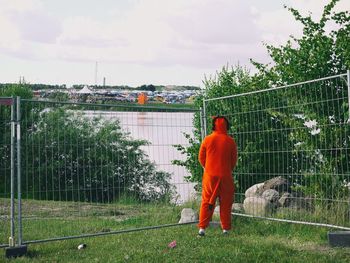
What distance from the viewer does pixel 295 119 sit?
9344mm

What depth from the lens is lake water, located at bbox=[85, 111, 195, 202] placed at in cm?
886

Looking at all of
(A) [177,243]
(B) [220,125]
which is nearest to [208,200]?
(A) [177,243]

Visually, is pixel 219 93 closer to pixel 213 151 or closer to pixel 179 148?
pixel 179 148

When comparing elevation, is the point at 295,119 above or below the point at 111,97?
below

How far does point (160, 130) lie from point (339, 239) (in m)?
3.34

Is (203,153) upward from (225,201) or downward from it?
upward

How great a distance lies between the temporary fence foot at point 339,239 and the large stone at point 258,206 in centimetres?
192

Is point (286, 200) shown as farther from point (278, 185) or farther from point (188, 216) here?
point (188, 216)

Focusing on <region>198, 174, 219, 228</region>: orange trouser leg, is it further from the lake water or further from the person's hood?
the lake water

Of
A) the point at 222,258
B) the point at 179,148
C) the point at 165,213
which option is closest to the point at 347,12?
the point at 179,148

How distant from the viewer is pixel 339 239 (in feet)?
24.8

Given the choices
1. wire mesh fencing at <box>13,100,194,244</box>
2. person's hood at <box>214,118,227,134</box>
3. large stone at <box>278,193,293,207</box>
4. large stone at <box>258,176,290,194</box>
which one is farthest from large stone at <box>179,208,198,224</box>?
person's hood at <box>214,118,227,134</box>

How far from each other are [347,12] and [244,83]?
2.66 metres

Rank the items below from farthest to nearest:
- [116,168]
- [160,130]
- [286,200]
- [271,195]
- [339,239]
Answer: [116,168] → [271,195] → [286,200] → [160,130] → [339,239]
